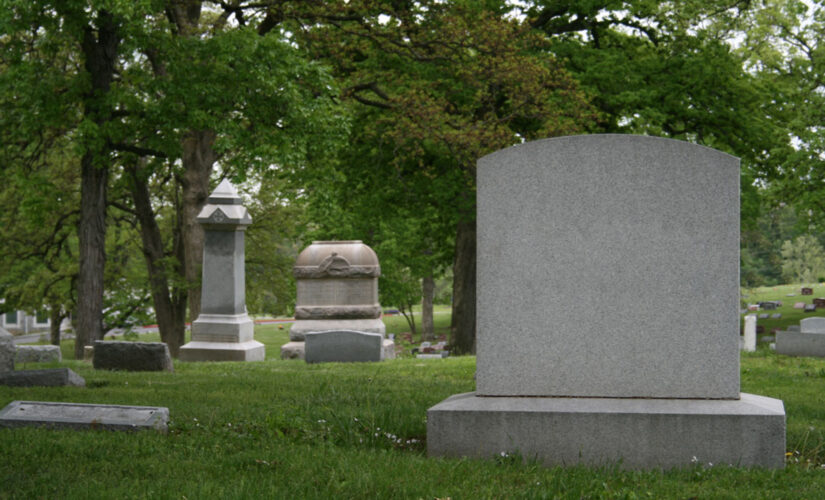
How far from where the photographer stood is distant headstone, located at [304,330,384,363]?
14.5 metres

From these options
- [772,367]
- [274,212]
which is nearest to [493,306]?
[772,367]

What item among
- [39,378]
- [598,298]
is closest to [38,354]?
[39,378]

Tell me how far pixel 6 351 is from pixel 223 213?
747 cm

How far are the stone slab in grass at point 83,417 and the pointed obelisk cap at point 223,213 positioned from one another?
Answer: 1001 centimetres

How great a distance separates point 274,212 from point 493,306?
2330 cm

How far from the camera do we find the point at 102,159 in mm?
16594

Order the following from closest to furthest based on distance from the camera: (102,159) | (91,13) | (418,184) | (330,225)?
(91,13), (102,159), (418,184), (330,225)

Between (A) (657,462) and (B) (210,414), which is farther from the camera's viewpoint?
(B) (210,414)

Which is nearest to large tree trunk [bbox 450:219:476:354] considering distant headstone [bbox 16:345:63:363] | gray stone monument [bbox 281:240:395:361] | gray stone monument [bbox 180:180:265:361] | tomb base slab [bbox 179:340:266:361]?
gray stone monument [bbox 281:240:395:361]

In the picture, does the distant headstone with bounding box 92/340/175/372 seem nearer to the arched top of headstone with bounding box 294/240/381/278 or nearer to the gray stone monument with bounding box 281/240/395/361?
the gray stone monument with bounding box 281/240/395/361

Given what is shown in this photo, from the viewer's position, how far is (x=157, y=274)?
2170cm

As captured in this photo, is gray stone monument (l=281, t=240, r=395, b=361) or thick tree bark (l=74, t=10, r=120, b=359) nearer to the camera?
thick tree bark (l=74, t=10, r=120, b=359)

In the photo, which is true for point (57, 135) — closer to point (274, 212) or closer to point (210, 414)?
point (274, 212)

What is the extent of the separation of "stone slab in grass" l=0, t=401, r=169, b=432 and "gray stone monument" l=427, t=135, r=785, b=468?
6.70 feet
